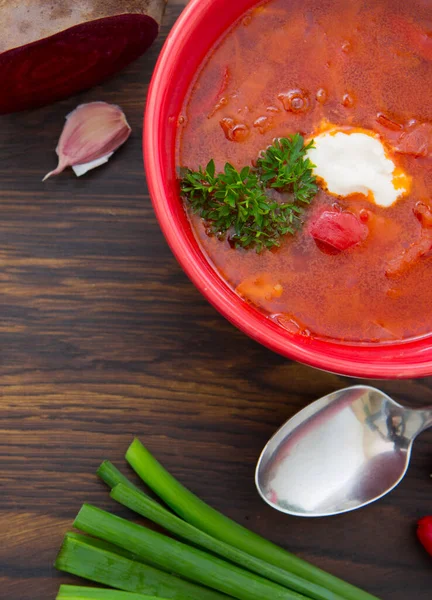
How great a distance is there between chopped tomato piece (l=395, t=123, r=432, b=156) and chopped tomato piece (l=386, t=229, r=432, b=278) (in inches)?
6.3

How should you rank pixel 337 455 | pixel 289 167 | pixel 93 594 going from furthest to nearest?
pixel 337 455 < pixel 93 594 < pixel 289 167

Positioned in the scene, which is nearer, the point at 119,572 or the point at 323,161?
the point at 323,161

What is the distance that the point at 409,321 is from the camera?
119 centimetres

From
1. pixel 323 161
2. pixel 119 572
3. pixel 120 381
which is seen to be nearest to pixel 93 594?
pixel 119 572

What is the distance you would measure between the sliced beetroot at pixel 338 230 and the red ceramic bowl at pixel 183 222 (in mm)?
196

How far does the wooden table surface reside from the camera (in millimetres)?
1437

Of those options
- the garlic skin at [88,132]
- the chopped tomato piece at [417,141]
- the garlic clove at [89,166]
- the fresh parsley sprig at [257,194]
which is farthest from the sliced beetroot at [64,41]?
the chopped tomato piece at [417,141]

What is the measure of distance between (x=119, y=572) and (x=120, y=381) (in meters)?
0.43

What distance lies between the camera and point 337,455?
4.68 feet

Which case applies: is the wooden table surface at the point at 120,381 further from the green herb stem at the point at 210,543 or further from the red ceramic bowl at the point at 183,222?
the red ceramic bowl at the point at 183,222

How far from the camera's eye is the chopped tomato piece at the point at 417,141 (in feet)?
3.86

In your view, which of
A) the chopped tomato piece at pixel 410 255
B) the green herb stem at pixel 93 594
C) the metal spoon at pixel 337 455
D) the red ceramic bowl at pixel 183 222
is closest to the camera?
the red ceramic bowl at pixel 183 222

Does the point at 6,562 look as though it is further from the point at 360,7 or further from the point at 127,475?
the point at 360,7

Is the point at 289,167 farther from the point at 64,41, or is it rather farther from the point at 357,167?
the point at 64,41
